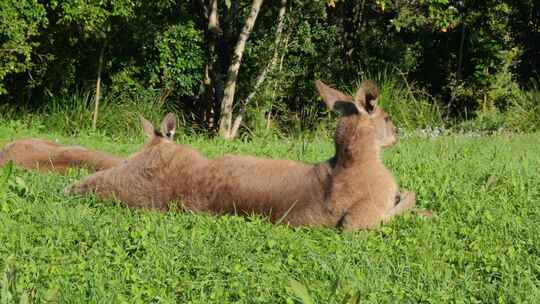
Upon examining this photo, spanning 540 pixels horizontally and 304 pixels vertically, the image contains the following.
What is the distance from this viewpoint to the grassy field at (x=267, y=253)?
4688 mm

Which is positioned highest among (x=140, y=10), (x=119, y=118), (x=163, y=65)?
(x=140, y=10)

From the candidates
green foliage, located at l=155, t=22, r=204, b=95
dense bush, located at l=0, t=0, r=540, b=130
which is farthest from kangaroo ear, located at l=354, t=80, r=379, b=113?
green foliage, located at l=155, t=22, r=204, b=95

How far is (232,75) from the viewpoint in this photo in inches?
615

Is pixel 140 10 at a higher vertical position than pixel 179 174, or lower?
higher

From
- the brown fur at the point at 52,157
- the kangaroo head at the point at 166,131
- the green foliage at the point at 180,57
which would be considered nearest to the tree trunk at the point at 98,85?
the green foliage at the point at 180,57

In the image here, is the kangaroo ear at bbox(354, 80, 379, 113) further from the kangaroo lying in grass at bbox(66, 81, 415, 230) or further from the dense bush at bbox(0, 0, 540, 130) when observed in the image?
the dense bush at bbox(0, 0, 540, 130)

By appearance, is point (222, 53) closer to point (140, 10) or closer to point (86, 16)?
point (140, 10)

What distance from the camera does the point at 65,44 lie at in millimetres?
15492

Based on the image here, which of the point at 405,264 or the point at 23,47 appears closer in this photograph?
the point at 405,264

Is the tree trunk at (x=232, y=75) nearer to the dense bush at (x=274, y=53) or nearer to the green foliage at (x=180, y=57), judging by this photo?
the dense bush at (x=274, y=53)

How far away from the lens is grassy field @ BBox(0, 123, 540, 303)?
4.69 m

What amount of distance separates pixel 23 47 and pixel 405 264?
10.0 meters

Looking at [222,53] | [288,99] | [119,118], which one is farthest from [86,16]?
[288,99]

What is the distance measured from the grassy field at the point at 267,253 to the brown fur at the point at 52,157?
3.23 ft
